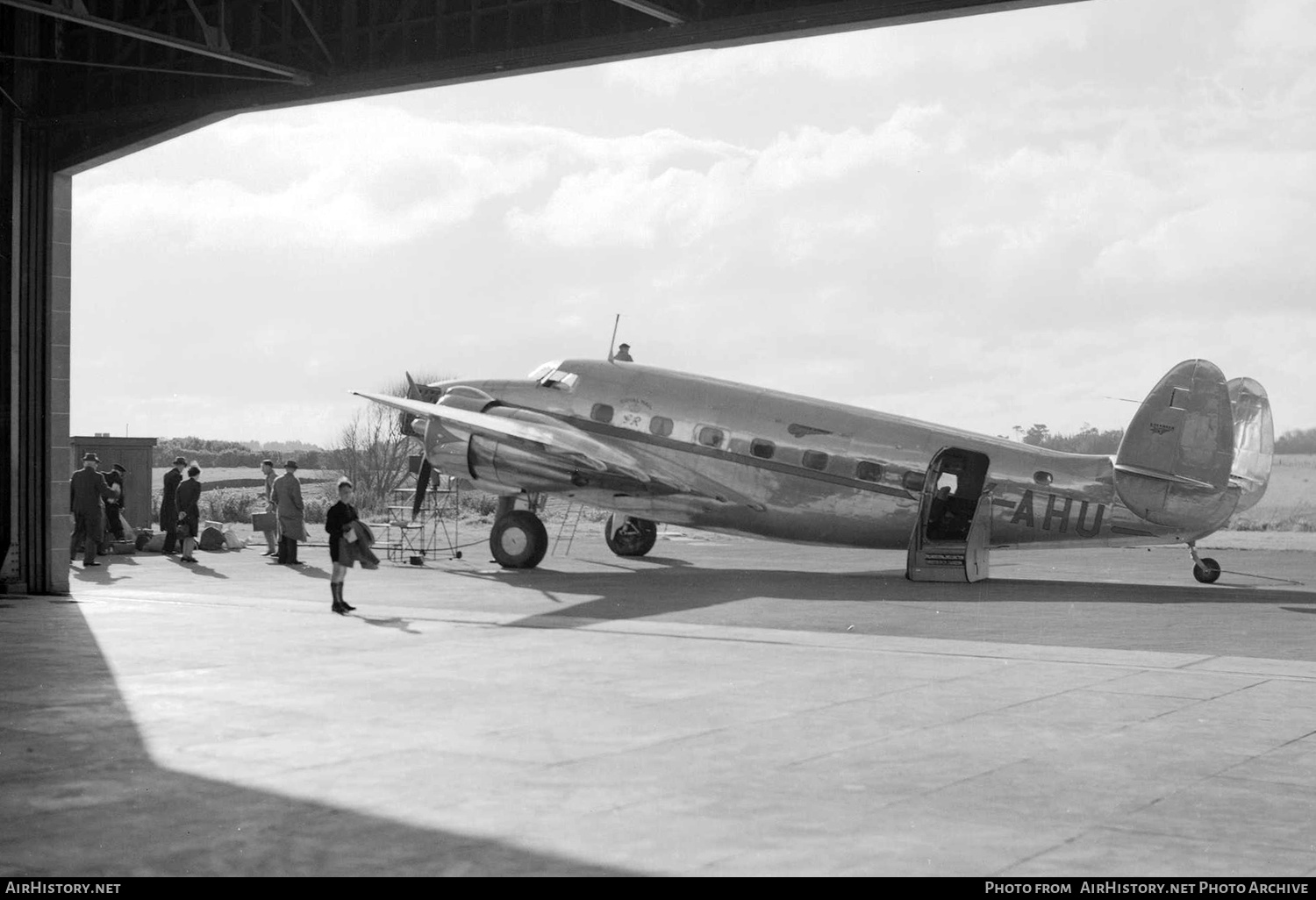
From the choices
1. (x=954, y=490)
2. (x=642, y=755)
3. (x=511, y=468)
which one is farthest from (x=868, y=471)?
(x=642, y=755)

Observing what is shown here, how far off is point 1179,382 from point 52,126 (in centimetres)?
1818

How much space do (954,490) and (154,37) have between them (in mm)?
13901

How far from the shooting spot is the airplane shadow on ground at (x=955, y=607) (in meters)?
15.7

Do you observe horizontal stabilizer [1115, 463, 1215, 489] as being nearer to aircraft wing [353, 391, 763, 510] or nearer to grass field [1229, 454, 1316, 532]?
aircraft wing [353, 391, 763, 510]

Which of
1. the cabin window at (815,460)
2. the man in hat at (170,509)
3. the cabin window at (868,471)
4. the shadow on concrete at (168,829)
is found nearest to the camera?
the shadow on concrete at (168,829)

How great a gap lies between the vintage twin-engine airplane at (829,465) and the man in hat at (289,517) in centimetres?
254

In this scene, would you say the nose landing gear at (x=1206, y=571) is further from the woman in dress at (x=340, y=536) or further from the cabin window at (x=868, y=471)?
the woman in dress at (x=340, y=536)

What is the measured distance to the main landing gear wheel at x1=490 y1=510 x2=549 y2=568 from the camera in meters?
25.5

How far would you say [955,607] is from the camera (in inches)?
749

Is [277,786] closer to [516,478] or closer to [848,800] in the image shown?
[848,800]

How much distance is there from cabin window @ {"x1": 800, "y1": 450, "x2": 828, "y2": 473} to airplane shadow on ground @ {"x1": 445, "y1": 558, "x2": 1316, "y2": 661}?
2.00 meters

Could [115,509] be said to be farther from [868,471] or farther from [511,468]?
[868,471]

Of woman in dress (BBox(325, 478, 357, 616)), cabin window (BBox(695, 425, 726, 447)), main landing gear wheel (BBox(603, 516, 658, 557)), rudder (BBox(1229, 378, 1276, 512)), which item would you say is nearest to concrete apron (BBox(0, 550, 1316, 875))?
woman in dress (BBox(325, 478, 357, 616))

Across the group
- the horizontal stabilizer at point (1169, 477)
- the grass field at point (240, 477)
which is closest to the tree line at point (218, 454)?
the grass field at point (240, 477)
